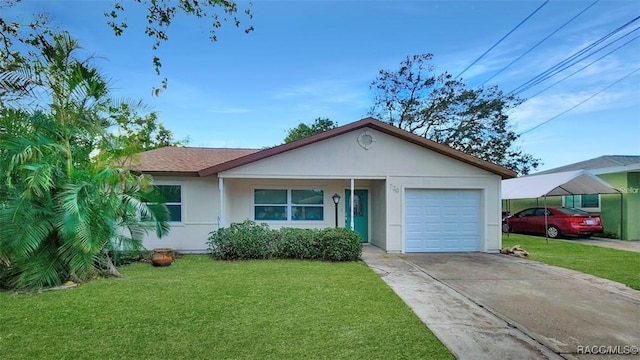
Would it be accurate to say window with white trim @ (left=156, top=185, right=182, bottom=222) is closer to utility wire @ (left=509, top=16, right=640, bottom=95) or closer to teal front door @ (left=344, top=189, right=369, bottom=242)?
teal front door @ (left=344, top=189, right=369, bottom=242)

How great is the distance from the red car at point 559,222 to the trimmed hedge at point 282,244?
9.86m

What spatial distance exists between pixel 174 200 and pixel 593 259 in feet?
41.4

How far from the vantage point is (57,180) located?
6.88m

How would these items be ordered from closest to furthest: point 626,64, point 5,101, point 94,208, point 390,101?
1. point 5,101
2. point 94,208
3. point 626,64
4. point 390,101

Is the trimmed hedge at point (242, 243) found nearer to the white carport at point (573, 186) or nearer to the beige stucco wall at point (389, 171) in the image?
the beige stucco wall at point (389, 171)

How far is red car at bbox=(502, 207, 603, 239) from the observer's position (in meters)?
14.7

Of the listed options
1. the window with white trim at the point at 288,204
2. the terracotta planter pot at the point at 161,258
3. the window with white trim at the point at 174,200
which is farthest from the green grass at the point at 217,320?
the window with white trim at the point at 288,204

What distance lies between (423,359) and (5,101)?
827 centimetres

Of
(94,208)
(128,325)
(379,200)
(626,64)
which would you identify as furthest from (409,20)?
(128,325)

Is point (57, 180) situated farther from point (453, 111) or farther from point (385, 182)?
point (453, 111)

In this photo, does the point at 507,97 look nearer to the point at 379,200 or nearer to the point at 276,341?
the point at 379,200

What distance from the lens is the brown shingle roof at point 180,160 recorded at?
10.7 metres

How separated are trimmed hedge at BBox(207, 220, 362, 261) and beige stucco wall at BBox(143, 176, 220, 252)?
1498mm

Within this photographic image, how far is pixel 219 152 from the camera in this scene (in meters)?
14.3
